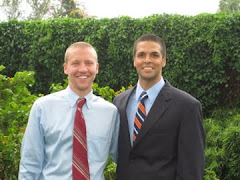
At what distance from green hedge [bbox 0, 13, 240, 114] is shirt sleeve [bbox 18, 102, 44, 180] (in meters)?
6.02

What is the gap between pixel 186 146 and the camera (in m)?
2.57

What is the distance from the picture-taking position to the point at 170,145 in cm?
261

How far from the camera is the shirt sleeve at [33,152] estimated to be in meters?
2.51

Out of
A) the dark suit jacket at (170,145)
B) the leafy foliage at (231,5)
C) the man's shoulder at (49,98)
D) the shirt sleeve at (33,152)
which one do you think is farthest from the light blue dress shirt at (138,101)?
the leafy foliage at (231,5)

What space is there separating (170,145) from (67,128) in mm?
695

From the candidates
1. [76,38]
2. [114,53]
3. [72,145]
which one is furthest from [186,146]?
[76,38]

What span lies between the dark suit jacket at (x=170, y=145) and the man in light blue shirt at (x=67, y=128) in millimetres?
236

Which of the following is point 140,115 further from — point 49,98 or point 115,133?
point 49,98

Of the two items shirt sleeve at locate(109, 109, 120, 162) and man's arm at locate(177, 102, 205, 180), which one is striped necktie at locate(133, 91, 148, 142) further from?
man's arm at locate(177, 102, 205, 180)

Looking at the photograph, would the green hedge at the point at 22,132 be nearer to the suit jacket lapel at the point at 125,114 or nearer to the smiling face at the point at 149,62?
the suit jacket lapel at the point at 125,114

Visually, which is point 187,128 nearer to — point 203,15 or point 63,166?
point 63,166

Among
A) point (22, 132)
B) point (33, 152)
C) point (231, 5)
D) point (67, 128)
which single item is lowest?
point (22, 132)

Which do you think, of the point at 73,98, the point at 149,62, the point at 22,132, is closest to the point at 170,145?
the point at 149,62

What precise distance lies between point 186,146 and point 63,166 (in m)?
0.81
